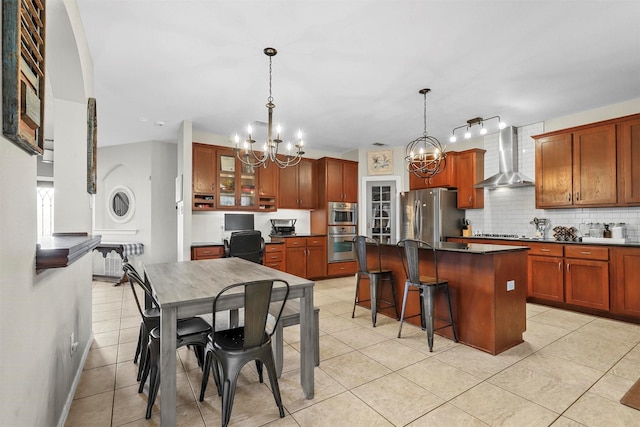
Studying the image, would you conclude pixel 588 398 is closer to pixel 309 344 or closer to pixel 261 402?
pixel 309 344

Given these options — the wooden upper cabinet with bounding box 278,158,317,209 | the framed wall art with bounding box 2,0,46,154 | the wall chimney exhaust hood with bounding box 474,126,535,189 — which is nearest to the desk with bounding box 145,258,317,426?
the framed wall art with bounding box 2,0,46,154

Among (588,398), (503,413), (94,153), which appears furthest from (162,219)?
(588,398)

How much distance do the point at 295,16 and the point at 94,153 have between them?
210 centimetres

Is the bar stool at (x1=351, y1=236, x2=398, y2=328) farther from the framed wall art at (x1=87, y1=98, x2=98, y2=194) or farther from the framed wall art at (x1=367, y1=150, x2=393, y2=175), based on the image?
the framed wall art at (x1=367, y1=150, x2=393, y2=175)

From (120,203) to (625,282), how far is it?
8.22 metres

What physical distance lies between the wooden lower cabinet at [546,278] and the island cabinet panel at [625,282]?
21.5 inches

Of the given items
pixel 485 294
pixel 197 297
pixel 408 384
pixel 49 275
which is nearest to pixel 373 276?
pixel 485 294

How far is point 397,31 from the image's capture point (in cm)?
271

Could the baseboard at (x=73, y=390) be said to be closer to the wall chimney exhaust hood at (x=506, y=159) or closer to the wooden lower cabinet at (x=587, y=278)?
the wooden lower cabinet at (x=587, y=278)

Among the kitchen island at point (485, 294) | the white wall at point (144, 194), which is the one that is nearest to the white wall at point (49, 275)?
the kitchen island at point (485, 294)

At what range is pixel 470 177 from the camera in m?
5.86

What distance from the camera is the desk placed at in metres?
1.81

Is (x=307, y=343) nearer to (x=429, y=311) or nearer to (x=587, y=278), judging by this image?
(x=429, y=311)

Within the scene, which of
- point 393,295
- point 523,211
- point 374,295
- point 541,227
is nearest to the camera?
point 374,295
